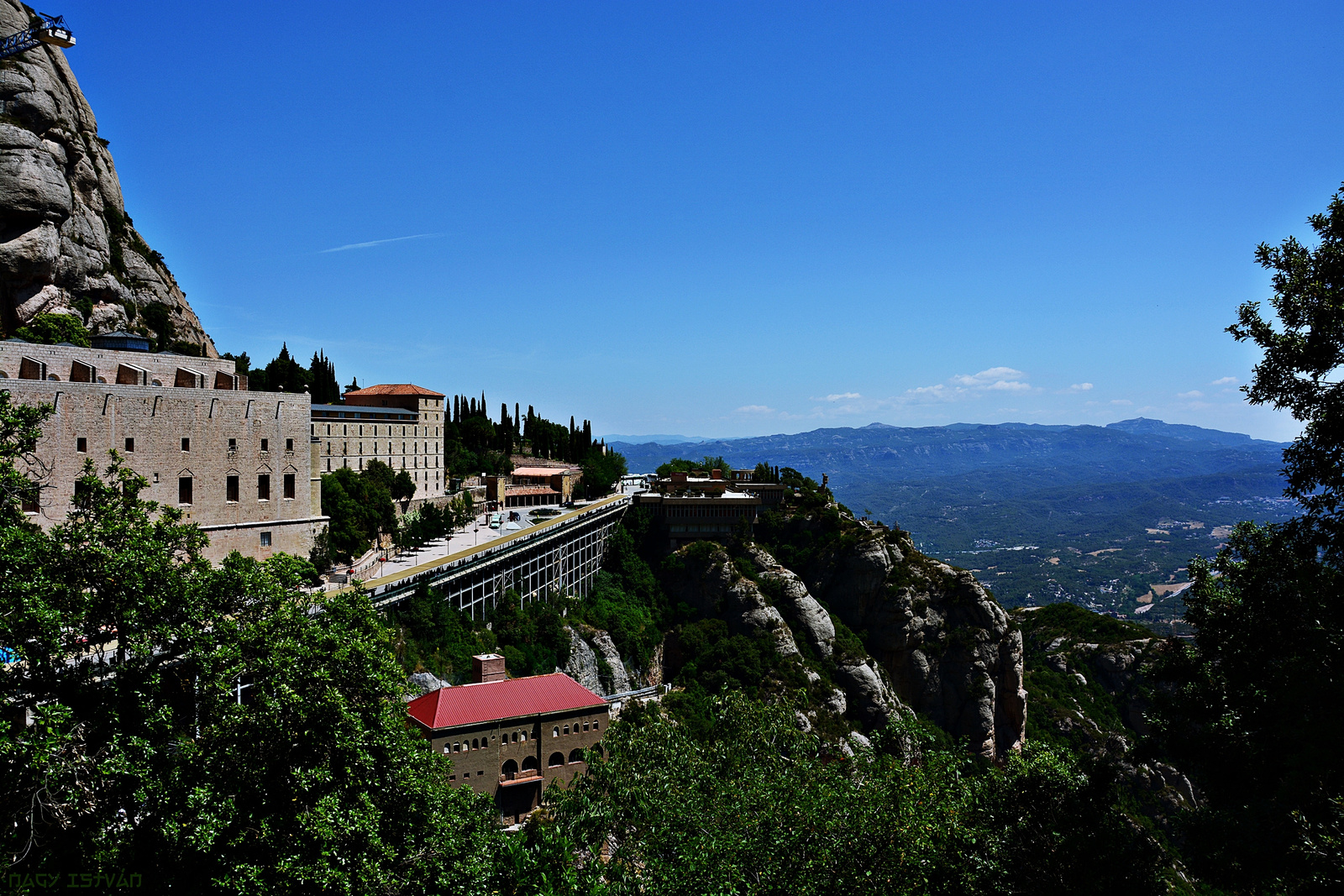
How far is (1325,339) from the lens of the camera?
13.8 meters

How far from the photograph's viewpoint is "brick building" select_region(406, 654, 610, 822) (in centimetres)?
3269

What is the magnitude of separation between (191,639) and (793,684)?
160 ft

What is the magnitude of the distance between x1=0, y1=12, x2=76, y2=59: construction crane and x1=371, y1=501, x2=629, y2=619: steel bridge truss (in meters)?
47.0

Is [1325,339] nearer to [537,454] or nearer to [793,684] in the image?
[793,684]

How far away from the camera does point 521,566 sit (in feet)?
170

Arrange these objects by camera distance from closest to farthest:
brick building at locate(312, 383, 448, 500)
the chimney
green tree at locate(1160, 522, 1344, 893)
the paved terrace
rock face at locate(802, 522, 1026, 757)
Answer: green tree at locate(1160, 522, 1344, 893) → the chimney → the paved terrace → brick building at locate(312, 383, 448, 500) → rock face at locate(802, 522, 1026, 757)

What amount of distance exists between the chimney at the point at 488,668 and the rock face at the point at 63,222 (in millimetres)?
35963

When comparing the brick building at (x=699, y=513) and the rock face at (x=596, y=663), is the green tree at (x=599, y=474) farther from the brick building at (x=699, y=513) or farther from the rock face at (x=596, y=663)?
the rock face at (x=596, y=663)

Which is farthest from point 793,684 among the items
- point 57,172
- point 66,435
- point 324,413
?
point 57,172

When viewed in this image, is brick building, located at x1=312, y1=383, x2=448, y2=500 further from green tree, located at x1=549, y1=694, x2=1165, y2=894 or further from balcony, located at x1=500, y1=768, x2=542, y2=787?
green tree, located at x1=549, y1=694, x2=1165, y2=894

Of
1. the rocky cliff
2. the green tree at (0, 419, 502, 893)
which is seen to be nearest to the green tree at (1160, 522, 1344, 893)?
the green tree at (0, 419, 502, 893)

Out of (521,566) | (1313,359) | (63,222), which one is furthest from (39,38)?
(1313,359)

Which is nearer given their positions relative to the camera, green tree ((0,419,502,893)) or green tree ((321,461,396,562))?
green tree ((0,419,502,893))

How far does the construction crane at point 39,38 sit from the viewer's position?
178 feet
